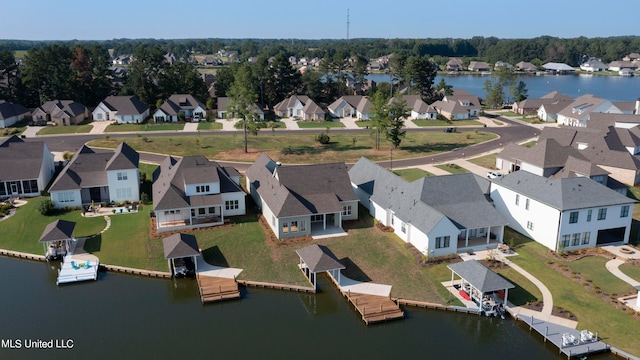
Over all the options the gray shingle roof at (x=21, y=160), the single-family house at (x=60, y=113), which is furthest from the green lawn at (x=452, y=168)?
the single-family house at (x=60, y=113)

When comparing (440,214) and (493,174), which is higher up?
(440,214)

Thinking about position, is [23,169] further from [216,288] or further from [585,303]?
[585,303]

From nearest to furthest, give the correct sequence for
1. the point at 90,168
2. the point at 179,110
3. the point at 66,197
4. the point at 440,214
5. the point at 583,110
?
the point at 440,214 < the point at 66,197 < the point at 90,168 < the point at 583,110 < the point at 179,110

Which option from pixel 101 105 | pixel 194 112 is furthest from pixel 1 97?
pixel 194 112

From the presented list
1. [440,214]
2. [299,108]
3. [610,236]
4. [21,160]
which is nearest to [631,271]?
[610,236]

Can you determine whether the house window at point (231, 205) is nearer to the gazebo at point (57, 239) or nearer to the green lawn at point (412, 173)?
the gazebo at point (57, 239)

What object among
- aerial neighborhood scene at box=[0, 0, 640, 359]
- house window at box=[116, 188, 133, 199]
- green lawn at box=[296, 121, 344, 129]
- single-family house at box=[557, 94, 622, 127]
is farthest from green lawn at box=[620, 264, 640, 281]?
green lawn at box=[296, 121, 344, 129]

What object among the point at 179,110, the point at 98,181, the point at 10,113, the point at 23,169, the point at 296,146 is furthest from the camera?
the point at 179,110
